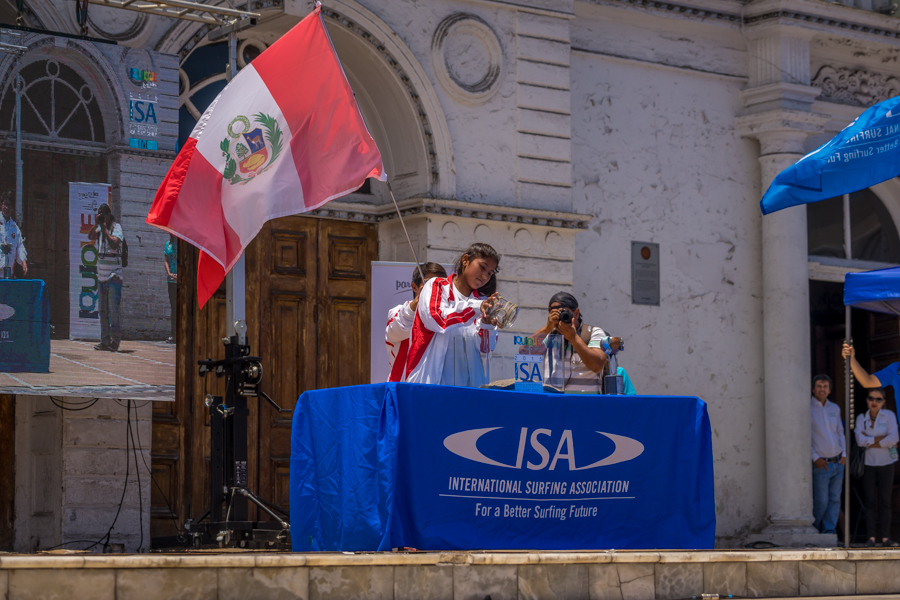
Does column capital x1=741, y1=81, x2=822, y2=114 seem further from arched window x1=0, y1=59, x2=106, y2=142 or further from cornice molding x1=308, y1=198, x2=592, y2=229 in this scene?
arched window x1=0, y1=59, x2=106, y2=142

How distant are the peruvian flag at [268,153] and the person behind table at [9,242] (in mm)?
1658

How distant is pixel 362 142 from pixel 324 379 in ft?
13.5

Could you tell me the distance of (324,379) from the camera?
36.5 feet

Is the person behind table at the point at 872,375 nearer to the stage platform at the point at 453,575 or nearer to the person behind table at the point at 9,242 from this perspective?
the stage platform at the point at 453,575

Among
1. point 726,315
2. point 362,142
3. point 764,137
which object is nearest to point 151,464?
point 362,142

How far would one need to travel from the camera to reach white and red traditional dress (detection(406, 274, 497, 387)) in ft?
21.7

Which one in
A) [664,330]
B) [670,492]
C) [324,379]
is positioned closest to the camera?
[670,492]

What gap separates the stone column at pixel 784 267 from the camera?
12594 mm

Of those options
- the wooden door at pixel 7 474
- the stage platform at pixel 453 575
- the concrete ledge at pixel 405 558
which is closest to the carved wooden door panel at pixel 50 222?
the wooden door at pixel 7 474

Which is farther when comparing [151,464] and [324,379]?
[324,379]

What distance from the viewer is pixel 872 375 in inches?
410

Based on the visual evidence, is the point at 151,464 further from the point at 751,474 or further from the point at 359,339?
the point at 751,474

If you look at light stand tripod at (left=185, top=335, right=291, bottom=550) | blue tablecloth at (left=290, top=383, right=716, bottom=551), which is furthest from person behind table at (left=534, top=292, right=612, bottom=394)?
light stand tripod at (left=185, top=335, right=291, bottom=550)

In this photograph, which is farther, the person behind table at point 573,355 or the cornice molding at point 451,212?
the cornice molding at point 451,212
